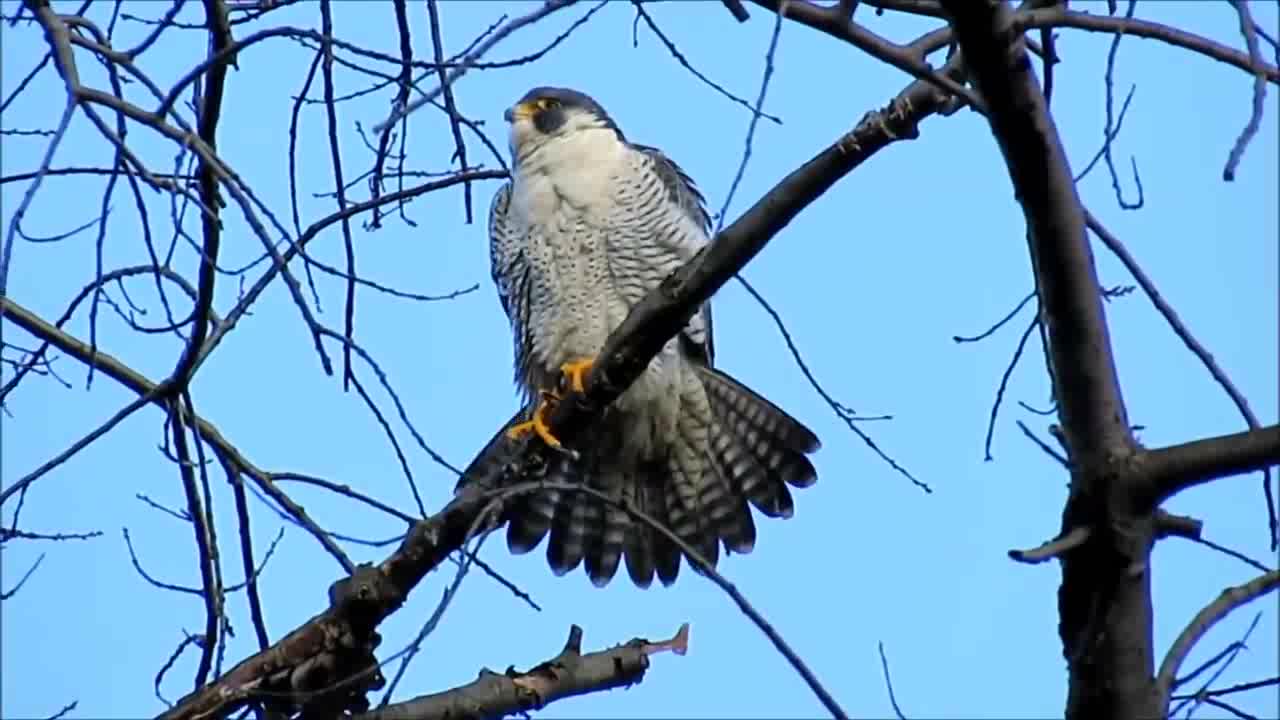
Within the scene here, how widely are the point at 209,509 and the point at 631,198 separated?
256 cm

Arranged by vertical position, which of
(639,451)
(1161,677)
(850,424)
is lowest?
(1161,677)

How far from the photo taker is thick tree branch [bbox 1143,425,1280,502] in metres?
2.10

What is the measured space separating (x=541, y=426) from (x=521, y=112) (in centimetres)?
187

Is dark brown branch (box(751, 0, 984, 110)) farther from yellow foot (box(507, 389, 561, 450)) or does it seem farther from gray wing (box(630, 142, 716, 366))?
gray wing (box(630, 142, 716, 366))

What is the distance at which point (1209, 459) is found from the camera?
7.02ft

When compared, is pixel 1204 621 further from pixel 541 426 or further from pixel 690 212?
pixel 690 212

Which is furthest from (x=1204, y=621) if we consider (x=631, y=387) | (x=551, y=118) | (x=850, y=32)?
(x=551, y=118)

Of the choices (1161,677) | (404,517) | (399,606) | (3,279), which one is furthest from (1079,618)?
(399,606)

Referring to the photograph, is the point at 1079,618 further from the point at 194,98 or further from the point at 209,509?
the point at 194,98

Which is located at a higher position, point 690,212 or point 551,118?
point 551,118

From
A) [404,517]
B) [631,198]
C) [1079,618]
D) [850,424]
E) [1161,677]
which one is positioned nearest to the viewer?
[1161,677]

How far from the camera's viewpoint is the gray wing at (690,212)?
17.9 feet

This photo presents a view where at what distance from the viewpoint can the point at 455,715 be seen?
142 inches

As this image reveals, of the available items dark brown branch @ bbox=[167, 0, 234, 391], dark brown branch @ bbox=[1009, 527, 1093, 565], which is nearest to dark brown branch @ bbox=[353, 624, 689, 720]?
dark brown branch @ bbox=[167, 0, 234, 391]
